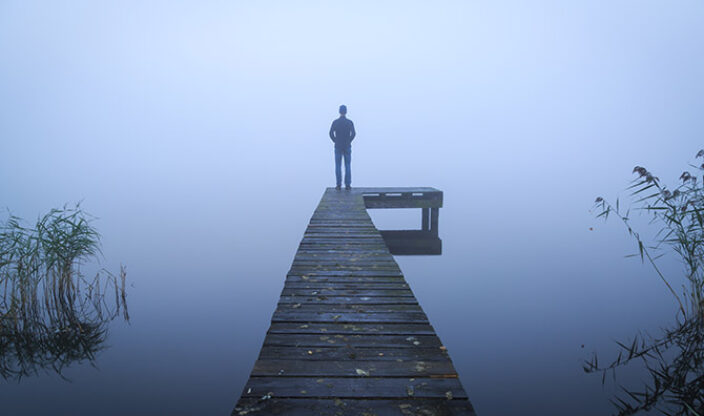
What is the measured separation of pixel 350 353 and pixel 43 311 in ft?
18.7

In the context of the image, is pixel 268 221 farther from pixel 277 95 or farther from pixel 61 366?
pixel 277 95

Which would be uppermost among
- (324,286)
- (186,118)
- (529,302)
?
(186,118)

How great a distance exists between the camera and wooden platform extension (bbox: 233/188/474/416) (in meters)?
1.87

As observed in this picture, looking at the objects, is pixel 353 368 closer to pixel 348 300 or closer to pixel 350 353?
pixel 350 353

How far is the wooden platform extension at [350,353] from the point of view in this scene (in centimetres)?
187

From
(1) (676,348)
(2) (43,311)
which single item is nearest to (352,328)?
(1) (676,348)

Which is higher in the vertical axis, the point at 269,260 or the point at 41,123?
the point at 41,123

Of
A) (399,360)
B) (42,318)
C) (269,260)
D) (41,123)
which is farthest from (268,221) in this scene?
(41,123)

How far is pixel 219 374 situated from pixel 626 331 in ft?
18.3

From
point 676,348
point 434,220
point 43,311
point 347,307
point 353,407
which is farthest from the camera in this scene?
point 434,220

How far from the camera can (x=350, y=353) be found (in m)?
2.36

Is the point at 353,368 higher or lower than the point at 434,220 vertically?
lower

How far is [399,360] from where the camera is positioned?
89.7 inches

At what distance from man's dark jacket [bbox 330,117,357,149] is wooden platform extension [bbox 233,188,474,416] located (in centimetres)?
534
